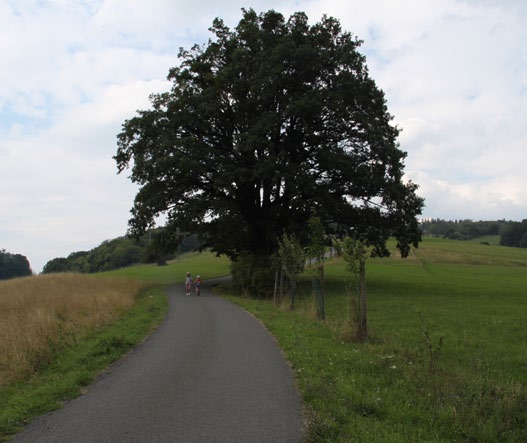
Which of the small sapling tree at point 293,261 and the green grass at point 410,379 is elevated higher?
the small sapling tree at point 293,261

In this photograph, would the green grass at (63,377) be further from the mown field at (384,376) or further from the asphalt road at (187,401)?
the asphalt road at (187,401)

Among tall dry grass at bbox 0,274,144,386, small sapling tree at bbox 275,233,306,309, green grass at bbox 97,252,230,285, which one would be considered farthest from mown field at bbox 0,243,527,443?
green grass at bbox 97,252,230,285

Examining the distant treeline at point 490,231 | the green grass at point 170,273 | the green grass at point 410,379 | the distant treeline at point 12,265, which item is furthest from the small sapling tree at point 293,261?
the distant treeline at point 490,231

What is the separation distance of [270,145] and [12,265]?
112351 millimetres

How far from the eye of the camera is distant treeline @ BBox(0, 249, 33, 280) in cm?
10872

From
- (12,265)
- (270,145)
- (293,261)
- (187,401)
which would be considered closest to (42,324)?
(187,401)

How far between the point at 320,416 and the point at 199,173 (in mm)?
24819

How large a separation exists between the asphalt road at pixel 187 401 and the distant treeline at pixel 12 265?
111m

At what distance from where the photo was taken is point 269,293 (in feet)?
89.5

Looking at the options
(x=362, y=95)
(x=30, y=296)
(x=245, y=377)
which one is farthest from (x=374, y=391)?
(x=362, y=95)

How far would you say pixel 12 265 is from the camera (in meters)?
114

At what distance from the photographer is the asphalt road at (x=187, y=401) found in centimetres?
526

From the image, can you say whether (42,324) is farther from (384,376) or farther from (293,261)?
(293,261)

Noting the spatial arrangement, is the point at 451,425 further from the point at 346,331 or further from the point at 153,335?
the point at 153,335
